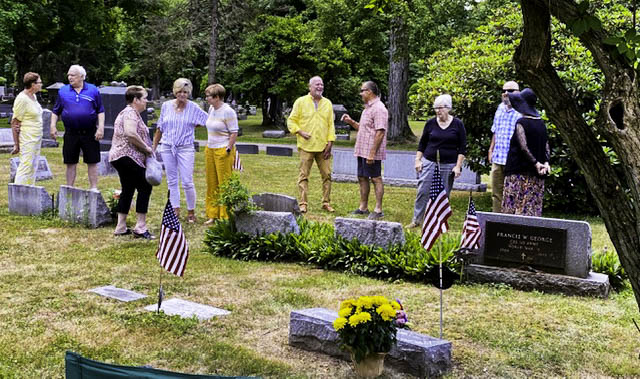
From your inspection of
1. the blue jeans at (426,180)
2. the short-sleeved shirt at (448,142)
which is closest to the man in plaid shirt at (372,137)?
the blue jeans at (426,180)

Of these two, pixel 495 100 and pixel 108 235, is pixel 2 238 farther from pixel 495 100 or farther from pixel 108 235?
pixel 495 100

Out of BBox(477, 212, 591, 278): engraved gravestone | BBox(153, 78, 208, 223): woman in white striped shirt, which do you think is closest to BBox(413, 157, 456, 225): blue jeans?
BBox(477, 212, 591, 278): engraved gravestone

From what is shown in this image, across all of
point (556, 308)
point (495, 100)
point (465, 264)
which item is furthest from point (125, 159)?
point (495, 100)

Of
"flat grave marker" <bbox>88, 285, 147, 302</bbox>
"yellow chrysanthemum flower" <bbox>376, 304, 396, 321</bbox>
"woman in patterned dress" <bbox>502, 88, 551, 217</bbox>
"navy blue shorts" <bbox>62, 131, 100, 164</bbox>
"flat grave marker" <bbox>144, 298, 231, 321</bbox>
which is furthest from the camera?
"navy blue shorts" <bbox>62, 131, 100, 164</bbox>

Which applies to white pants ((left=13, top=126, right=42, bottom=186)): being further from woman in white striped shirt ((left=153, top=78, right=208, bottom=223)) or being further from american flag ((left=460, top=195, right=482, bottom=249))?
american flag ((left=460, top=195, right=482, bottom=249))

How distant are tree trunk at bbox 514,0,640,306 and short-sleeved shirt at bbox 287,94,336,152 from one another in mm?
7219

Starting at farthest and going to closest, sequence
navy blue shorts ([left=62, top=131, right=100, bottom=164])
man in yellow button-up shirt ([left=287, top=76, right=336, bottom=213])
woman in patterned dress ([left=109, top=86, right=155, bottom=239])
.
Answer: man in yellow button-up shirt ([left=287, top=76, right=336, bottom=213]) → navy blue shorts ([left=62, top=131, right=100, bottom=164]) → woman in patterned dress ([left=109, top=86, right=155, bottom=239])

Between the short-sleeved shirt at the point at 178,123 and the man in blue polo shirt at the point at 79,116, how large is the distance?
4.49 feet

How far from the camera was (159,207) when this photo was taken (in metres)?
11.4

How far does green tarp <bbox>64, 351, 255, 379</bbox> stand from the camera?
299cm

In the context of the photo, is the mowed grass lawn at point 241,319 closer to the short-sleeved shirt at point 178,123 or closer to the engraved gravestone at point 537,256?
the engraved gravestone at point 537,256

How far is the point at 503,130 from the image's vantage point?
384 inches

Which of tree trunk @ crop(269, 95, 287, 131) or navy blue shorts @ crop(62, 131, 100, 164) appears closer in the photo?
navy blue shorts @ crop(62, 131, 100, 164)

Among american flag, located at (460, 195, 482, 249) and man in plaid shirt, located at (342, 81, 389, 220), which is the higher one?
man in plaid shirt, located at (342, 81, 389, 220)
